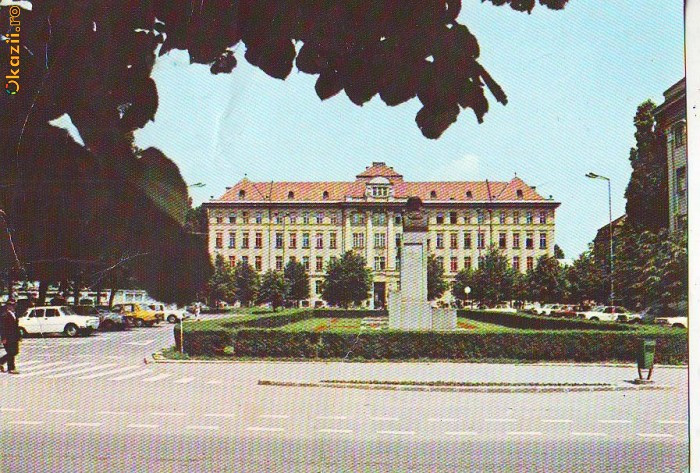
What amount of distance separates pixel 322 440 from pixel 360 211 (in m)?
1.54

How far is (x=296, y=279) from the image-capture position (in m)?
3.09

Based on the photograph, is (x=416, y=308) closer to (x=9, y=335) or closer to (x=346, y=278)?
(x=346, y=278)

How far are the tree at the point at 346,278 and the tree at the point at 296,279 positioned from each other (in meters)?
0.12

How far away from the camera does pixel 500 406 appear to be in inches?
248

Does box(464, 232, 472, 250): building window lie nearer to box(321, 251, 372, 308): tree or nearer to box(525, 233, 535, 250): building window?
box(525, 233, 535, 250): building window

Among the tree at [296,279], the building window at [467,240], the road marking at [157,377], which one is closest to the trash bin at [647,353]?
the building window at [467,240]

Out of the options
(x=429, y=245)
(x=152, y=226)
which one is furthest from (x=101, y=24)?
(x=429, y=245)

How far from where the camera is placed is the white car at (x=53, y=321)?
275cm

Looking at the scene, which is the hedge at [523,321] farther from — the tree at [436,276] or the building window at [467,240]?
the building window at [467,240]

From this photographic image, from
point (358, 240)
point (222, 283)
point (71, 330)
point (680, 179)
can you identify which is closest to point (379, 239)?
point (358, 240)

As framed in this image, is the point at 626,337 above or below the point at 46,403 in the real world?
above

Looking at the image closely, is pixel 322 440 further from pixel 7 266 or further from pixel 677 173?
pixel 677 173

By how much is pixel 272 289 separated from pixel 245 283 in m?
0.33

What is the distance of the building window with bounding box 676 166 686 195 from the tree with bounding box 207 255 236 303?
79.5 inches
